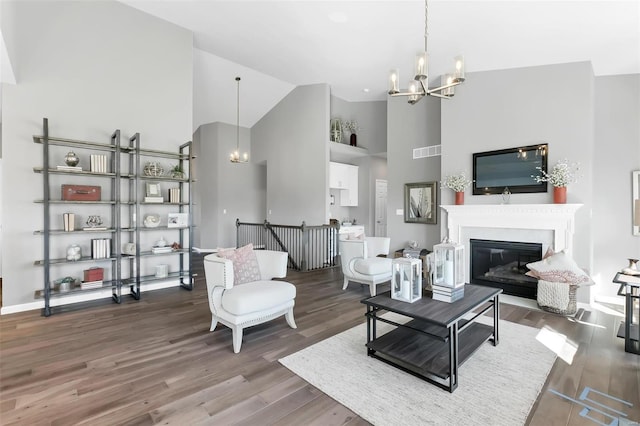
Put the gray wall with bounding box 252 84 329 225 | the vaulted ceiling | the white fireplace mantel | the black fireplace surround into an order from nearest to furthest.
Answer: the vaulted ceiling < the white fireplace mantel < the black fireplace surround < the gray wall with bounding box 252 84 329 225

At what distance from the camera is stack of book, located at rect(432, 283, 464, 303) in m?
2.45

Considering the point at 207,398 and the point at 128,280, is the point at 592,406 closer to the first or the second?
the point at 207,398

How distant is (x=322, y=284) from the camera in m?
5.02

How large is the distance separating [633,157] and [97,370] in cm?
648

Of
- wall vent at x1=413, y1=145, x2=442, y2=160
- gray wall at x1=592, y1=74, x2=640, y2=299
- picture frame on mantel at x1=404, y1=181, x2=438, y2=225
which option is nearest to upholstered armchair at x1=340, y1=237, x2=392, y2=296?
picture frame on mantel at x1=404, y1=181, x2=438, y2=225

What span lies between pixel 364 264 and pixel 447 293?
184 centimetres

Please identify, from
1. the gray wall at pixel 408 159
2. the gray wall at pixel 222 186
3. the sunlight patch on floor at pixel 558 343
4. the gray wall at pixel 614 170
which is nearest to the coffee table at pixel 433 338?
the sunlight patch on floor at pixel 558 343

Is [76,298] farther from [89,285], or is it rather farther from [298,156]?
[298,156]

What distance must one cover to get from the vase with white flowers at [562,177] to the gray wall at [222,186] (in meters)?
7.58

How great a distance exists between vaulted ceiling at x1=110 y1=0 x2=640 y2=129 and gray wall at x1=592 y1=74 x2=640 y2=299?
0.28m

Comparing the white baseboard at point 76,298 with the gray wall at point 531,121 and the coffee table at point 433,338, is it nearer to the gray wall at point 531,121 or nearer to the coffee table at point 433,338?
the coffee table at point 433,338

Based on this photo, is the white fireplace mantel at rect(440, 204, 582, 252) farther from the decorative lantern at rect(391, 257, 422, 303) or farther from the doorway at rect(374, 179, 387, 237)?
the doorway at rect(374, 179, 387, 237)

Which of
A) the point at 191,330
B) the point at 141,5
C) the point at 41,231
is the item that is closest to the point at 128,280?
the point at 41,231

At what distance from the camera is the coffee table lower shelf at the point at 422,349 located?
215 centimetres
